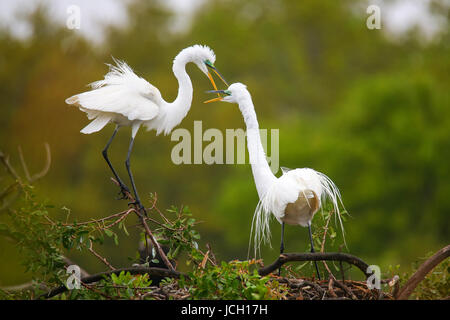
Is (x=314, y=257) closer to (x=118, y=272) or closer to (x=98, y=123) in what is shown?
(x=118, y=272)

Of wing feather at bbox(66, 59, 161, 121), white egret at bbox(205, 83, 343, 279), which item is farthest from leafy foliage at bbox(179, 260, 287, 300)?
wing feather at bbox(66, 59, 161, 121)

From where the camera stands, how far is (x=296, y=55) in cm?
3259

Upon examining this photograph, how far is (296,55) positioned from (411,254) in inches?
624

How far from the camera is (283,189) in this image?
174 inches

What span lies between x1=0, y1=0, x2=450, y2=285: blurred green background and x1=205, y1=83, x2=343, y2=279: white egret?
1169 cm

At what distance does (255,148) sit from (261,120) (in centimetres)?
2061

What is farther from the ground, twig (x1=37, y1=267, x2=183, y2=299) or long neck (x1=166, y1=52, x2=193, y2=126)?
long neck (x1=166, y1=52, x2=193, y2=126)

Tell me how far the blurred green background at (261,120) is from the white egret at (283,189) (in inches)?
460

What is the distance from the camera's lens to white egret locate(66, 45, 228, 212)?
199 inches

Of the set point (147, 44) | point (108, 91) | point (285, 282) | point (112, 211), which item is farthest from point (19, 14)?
point (285, 282)

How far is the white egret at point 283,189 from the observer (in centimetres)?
443

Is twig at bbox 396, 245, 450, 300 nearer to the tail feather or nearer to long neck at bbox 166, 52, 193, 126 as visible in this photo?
long neck at bbox 166, 52, 193, 126

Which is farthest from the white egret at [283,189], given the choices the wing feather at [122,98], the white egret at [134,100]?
the wing feather at [122,98]
